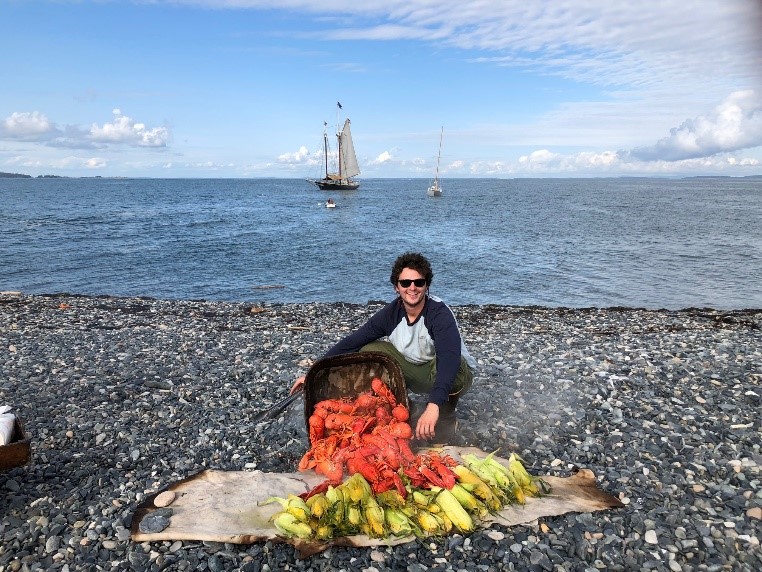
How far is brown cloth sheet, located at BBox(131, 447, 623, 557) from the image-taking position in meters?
5.53

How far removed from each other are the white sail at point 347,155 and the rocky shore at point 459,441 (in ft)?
374

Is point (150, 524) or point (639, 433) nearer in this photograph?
point (150, 524)

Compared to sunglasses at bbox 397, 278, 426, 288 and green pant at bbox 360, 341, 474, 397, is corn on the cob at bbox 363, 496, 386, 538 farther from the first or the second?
sunglasses at bbox 397, 278, 426, 288

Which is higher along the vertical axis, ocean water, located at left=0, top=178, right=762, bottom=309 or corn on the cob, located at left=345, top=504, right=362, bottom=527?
corn on the cob, located at left=345, top=504, right=362, bottom=527

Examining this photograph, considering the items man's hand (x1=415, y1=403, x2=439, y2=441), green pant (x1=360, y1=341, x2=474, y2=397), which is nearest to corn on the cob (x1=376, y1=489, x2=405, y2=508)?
man's hand (x1=415, y1=403, x2=439, y2=441)

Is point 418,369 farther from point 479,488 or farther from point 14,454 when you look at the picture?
point 14,454

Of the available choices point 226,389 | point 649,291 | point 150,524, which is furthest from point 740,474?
point 649,291

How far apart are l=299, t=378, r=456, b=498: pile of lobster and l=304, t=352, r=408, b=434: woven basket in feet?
0.53

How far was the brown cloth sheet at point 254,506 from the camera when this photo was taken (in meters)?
5.53

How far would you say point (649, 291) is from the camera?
1162 inches

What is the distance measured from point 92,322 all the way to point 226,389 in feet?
31.8

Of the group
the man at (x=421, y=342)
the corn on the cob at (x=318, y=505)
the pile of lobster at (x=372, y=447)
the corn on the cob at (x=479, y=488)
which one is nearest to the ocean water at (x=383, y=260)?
the man at (x=421, y=342)

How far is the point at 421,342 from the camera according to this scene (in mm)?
7742

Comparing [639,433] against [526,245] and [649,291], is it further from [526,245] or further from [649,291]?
[526,245]
